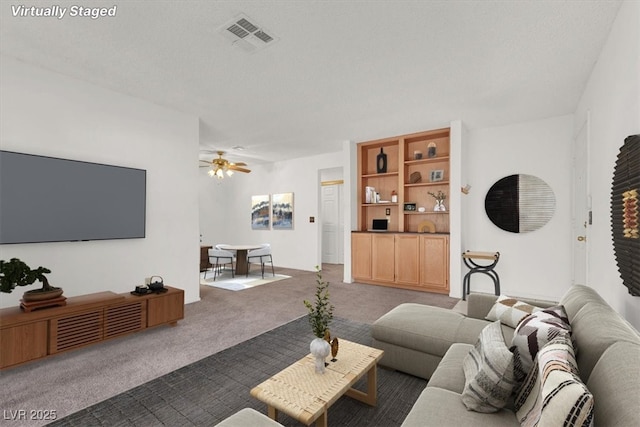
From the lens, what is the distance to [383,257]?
5539 millimetres

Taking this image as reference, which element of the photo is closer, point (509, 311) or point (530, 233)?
point (509, 311)

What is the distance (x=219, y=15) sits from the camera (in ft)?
7.70

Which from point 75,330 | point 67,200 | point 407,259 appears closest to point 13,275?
point 75,330

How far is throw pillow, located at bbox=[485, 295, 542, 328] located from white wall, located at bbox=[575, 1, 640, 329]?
564 millimetres

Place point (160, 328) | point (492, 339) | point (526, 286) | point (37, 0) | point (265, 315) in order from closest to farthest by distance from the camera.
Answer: point (492, 339) < point (37, 0) < point (160, 328) < point (265, 315) < point (526, 286)

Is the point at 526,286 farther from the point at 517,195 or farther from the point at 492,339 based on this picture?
the point at 492,339

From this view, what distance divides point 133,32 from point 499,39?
3.15 meters

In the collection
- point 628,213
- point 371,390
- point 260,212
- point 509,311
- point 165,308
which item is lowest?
point 371,390

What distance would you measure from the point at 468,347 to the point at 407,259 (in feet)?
11.0

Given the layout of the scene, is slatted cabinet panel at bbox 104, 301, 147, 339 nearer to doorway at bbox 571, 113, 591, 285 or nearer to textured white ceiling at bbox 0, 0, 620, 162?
textured white ceiling at bbox 0, 0, 620, 162

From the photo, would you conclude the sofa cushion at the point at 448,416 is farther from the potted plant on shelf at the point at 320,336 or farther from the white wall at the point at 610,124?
the white wall at the point at 610,124

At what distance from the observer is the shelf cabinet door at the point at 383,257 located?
5449 mm

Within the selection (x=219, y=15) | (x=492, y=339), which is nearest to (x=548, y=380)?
(x=492, y=339)

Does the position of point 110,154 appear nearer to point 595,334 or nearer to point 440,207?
point 595,334
